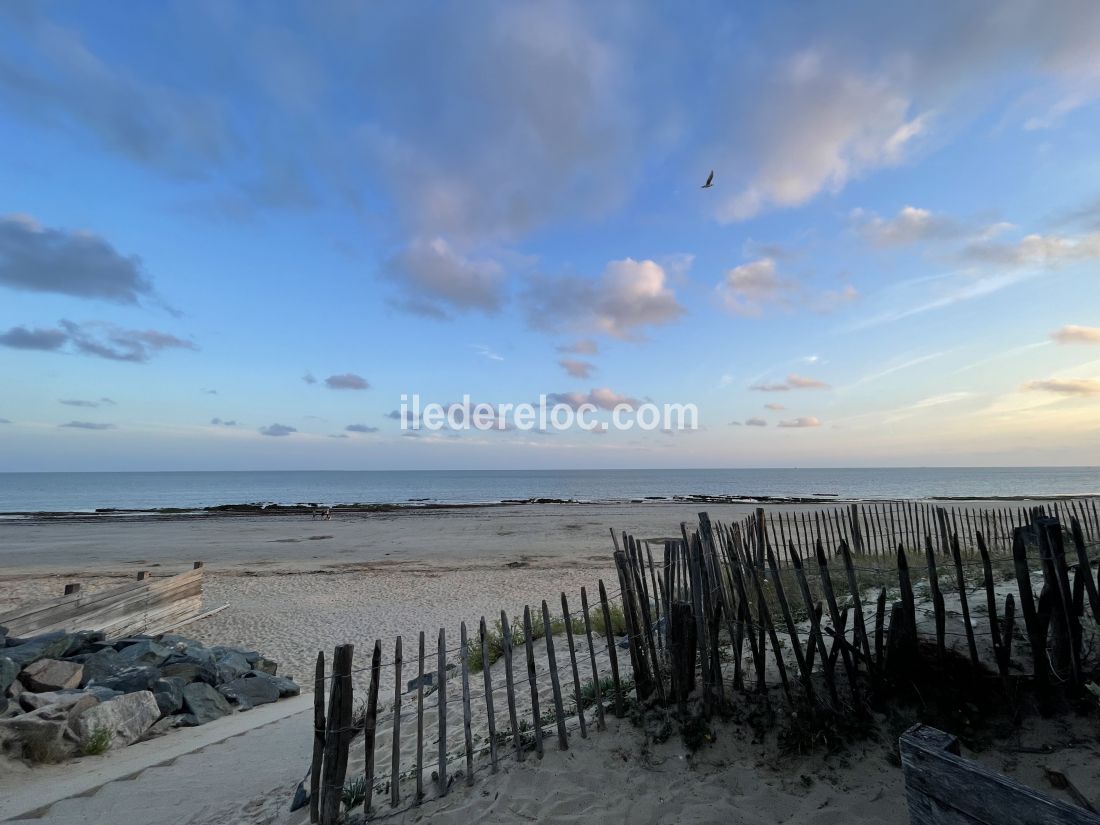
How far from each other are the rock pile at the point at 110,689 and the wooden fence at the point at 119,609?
1.96 ft

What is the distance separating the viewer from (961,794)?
5.37ft

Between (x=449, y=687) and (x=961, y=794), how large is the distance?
241 inches

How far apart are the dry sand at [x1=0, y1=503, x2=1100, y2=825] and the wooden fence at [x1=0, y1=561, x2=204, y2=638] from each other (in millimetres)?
572

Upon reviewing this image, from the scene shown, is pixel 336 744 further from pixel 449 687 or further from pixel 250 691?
pixel 250 691

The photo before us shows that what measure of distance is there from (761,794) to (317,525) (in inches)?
1273

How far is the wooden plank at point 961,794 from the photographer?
141cm

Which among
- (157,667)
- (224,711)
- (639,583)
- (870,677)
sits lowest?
(224,711)

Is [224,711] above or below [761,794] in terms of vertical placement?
below

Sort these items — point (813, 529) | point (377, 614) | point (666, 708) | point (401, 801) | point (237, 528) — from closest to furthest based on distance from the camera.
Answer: point (401, 801)
point (666, 708)
point (377, 614)
point (813, 529)
point (237, 528)

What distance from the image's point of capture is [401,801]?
4.03 m

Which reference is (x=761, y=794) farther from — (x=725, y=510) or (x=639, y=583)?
(x=725, y=510)

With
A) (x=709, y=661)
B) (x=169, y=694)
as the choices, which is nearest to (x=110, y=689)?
(x=169, y=694)

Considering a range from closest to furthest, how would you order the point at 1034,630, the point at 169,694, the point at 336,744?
the point at 336,744 → the point at 1034,630 → the point at 169,694

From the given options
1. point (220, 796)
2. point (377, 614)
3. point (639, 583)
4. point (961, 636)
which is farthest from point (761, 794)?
point (377, 614)
